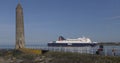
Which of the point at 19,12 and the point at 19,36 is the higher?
the point at 19,12

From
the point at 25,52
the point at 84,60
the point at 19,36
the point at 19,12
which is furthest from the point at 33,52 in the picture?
the point at 84,60

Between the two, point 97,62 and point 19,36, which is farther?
point 19,36

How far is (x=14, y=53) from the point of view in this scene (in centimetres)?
4156

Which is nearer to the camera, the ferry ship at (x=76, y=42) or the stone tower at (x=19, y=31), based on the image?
the stone tower at (x=19, y=31)

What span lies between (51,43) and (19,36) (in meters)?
109

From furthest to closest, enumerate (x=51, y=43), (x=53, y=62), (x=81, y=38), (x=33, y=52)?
(x=51, y=43) → (x=81, y=38) → (x=33, y=52) → (x=53, y=62)

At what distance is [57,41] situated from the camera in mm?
146750

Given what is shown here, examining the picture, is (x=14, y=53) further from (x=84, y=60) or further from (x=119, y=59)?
(x=119, y=59)

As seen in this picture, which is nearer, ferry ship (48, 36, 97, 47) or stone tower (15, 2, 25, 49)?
stone tower (15, 2, 25, 49)

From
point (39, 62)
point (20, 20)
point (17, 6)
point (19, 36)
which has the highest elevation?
point (17, 6)

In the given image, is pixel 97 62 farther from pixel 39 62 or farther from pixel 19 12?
pixel 19 12

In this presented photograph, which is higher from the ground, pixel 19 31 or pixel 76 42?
pixel 19 31

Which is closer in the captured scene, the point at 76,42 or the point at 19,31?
the point at 19,31

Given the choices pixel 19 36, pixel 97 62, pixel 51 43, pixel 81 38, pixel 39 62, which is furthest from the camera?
pixel 51 43
